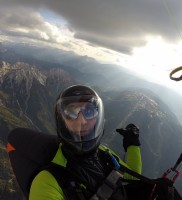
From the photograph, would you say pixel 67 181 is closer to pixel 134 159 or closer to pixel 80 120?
pixel 80 120

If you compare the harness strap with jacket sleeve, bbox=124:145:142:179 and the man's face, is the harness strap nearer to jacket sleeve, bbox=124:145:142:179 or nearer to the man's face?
the man's face

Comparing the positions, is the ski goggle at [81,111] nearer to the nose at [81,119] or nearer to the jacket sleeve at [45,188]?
the nose at [81,119]

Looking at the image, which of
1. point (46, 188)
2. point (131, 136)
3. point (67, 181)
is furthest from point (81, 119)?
point (131, 136)

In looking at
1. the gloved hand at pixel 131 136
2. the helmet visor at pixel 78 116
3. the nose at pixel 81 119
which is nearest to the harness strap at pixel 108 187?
the helmet visor at pixel 78 116

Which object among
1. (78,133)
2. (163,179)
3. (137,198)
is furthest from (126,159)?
(78,133)

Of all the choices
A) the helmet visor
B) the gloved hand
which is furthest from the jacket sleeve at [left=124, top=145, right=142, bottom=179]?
the helmet visor

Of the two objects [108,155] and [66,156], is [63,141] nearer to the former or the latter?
[66,156]

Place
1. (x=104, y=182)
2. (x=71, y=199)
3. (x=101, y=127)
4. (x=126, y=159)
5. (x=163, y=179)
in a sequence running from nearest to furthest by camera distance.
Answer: (x=71, y=199) → (x=104, y=182) → (x=163, y=179) → (x=101, y=127) → (x=126, y=159)
